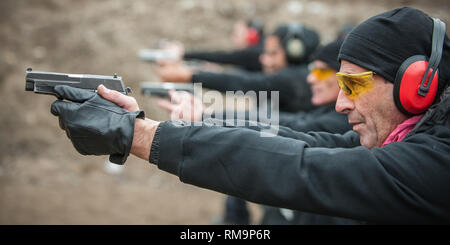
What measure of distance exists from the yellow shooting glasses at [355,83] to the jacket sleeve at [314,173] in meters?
0.32

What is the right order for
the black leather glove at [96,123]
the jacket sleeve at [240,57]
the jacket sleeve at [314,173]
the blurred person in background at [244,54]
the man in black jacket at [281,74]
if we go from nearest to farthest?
the jacket sleeve at [314,173] → the black leather glove at [96,123] → the man in black jacket at [281,74] → the blurred person in background at [244,54] → the jacket sleeve at [240,57]

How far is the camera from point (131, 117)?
4.91 ft

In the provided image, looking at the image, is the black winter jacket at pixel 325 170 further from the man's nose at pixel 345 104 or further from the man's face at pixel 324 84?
the man's face at pixel 324 84

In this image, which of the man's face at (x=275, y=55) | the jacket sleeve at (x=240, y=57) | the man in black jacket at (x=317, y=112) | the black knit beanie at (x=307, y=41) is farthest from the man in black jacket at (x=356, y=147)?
the jacket sleeve at (x=240, y=57)

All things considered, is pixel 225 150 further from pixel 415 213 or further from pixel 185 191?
pixel 185 191

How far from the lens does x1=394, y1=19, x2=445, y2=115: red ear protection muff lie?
1.52m

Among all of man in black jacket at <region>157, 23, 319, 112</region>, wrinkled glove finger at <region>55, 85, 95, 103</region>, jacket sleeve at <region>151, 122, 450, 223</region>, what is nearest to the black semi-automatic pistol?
wrinkled glove finger at <region>55, 85, 95, 103</region>

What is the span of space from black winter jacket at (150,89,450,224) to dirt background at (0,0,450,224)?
4.10m

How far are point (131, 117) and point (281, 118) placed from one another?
1637 millimetres

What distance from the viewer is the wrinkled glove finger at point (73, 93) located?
1.54 metres

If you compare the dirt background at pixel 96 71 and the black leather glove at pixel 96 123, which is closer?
the black leather glove at pixel 96 123

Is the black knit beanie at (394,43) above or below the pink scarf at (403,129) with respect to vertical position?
above

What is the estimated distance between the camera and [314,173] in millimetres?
1374

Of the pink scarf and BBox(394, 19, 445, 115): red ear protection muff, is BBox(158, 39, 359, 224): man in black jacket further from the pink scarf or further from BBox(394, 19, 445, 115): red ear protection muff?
BBox(394, 19, 445, 115): red ear protection muff
